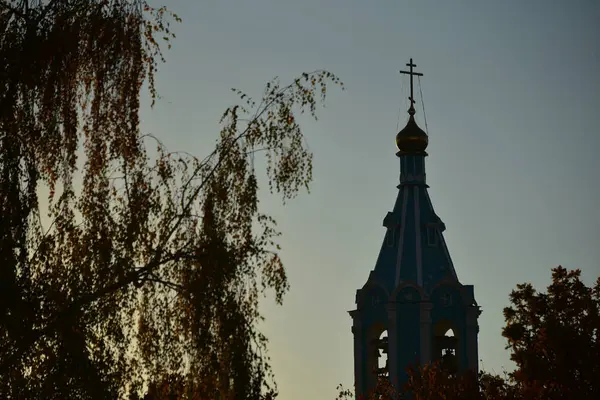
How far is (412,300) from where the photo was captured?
6147 cm

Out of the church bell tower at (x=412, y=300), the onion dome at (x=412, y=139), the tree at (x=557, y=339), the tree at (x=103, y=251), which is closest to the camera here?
the tree at (x=103, y=251)

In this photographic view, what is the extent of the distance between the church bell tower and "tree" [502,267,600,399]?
22325mm

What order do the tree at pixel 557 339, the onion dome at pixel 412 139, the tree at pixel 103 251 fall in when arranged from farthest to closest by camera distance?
1. the onion dome at pixel 412 139
2. the tree at pixel 557 339
3. the tree at pixel 103 251

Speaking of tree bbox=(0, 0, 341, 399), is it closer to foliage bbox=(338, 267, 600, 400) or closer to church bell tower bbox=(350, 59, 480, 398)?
foliage bbox=(338, 267, 600, 400)

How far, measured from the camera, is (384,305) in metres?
62.0

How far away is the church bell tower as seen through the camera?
200 ft

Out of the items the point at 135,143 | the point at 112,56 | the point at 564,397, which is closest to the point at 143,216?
the point at 135,143

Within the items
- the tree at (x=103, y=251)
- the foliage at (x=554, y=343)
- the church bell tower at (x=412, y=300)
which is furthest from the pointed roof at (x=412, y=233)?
the tree at (x=103, y=251)

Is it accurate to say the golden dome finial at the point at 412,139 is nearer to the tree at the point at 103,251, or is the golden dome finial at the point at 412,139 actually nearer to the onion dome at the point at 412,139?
the onion dome at the point at 412,139

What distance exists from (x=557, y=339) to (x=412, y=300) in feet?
84.9

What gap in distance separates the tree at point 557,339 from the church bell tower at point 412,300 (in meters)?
22.3

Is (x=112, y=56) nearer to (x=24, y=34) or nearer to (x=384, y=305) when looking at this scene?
(x=24, y=34)

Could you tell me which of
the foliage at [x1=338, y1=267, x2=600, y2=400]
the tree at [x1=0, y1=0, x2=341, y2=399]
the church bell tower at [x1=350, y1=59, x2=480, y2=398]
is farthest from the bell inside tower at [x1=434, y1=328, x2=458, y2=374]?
the tree at [x1=0, y1=0, x2=341, y2=399]

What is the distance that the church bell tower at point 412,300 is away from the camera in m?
61.1
